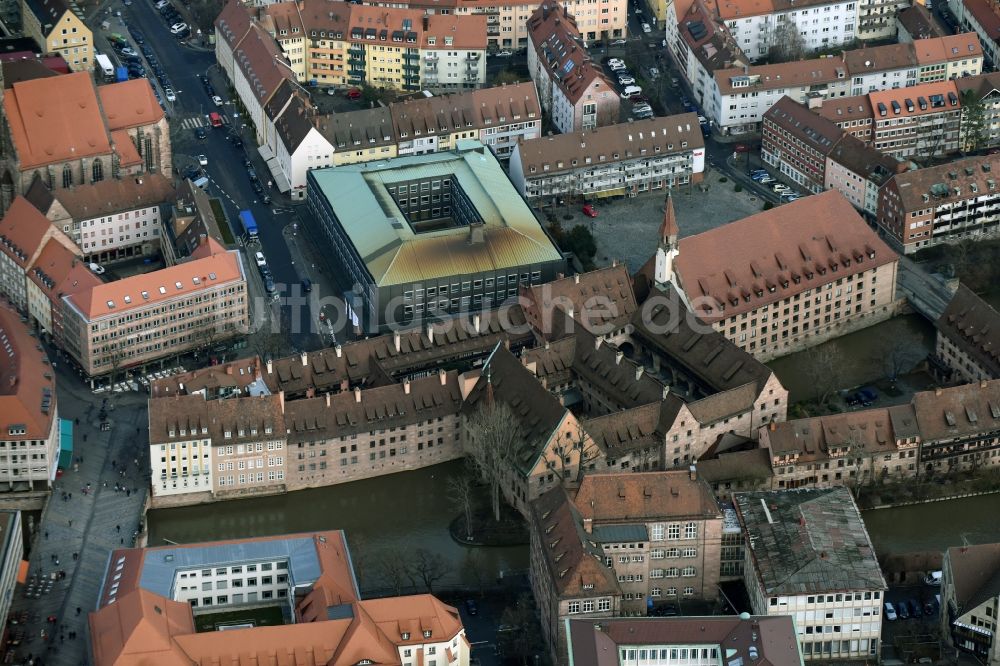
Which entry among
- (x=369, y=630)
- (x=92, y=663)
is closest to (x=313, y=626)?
(x=369, y=630)

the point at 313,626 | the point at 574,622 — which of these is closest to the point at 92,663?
the point at 313,626

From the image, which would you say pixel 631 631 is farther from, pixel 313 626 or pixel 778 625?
pixel 313 626

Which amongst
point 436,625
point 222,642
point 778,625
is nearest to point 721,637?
point 778,625

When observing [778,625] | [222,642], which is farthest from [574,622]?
[222,642]

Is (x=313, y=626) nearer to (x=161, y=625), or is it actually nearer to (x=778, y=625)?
(x=161, y=625)

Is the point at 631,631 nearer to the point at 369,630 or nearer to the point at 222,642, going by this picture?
the point at 369,630
